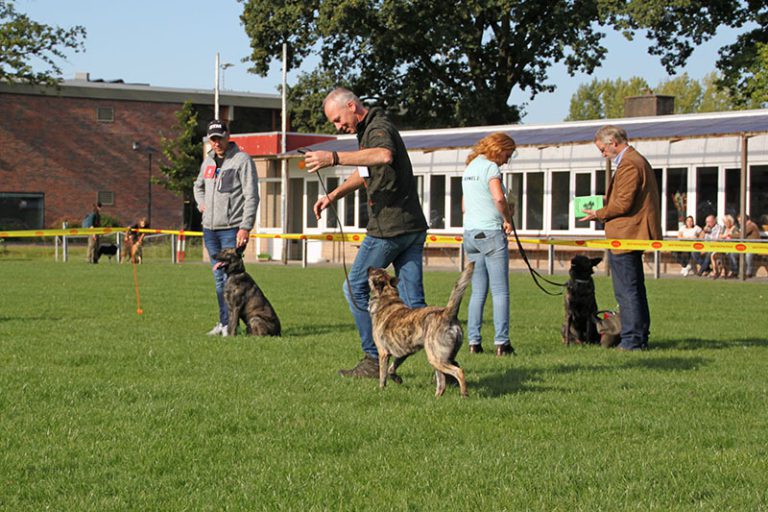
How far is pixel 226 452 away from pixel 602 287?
50.3 ft

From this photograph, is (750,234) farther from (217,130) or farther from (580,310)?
(217,130)

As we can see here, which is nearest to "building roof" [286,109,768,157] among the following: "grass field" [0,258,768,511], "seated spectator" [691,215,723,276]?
"seated spectator" [691,215,723,276]

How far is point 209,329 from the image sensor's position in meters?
12.1

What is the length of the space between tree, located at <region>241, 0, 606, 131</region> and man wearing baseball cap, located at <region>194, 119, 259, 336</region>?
30032 millimetres

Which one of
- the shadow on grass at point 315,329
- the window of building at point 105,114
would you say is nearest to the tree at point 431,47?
the window of building at point 105,114

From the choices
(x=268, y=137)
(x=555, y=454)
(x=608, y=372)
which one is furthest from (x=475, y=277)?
(x=268, y=137)

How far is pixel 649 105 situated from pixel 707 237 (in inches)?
352

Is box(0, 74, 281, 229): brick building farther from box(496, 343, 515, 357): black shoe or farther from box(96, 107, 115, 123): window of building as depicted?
box(496, 343, 515, 357): black shoe

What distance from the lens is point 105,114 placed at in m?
58.3

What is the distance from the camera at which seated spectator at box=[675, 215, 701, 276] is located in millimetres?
26578

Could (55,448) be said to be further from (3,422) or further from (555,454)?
(555,454)

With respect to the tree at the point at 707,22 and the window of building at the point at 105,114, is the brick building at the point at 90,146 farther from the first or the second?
the tree at the point at 707,22

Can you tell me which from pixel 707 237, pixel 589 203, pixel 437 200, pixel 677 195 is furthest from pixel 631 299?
pixel 437 200

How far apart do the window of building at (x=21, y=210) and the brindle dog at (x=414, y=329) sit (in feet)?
168
